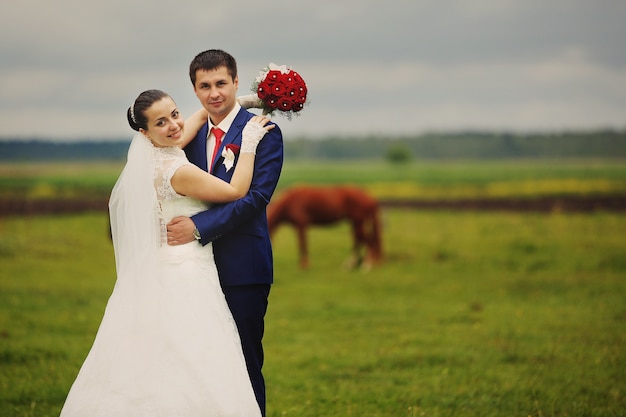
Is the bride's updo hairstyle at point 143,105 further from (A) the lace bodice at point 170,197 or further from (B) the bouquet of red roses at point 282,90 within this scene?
(B) the bouquet of red roses at point 282,90

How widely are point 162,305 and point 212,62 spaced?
1407 millimetres

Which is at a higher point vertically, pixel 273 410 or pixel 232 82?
pixel 232 82

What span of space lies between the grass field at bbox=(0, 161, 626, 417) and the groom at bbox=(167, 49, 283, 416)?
1.85m

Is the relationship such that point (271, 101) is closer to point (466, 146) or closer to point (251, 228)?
point (251, 228)

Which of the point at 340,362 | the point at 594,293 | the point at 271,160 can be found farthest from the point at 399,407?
the point at 594,293

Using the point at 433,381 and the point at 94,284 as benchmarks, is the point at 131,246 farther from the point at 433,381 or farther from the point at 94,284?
the point at 94,284

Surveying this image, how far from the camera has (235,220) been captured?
155 inches

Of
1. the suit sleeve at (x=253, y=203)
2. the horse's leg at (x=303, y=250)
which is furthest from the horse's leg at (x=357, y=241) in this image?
the suit sleeve at (x=253, y=203)

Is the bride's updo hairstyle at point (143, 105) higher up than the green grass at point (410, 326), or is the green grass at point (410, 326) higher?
the bride's updo hairstyle at point (143, 105)

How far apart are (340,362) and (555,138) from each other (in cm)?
13116

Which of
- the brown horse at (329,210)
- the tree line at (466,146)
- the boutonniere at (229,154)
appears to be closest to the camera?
the boutonniere at (229,154)

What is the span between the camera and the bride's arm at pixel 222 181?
388 centimetres

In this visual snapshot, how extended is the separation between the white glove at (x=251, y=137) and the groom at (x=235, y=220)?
3.8 inches

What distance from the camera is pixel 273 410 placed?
5781 millimetres
